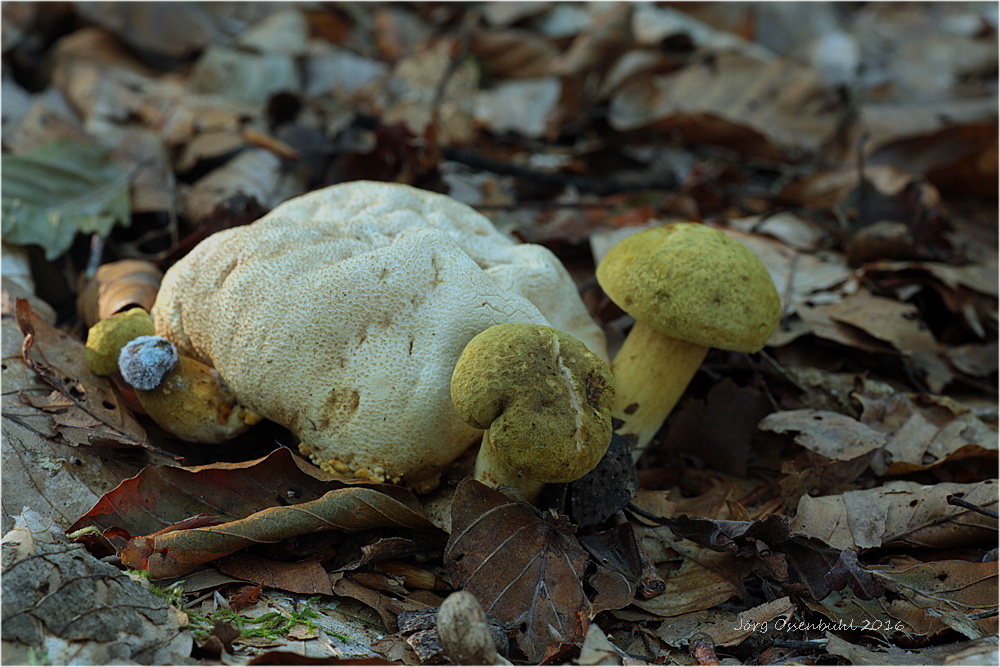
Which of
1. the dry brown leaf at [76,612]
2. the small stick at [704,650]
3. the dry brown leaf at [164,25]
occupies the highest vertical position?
the dry brown leaf at [164,25]

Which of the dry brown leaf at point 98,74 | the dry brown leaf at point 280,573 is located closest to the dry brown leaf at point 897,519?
the dry brown leaf at point 280,573

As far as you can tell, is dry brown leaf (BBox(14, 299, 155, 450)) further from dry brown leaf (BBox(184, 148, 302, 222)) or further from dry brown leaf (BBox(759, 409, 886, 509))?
dry brown leaf (BBox(759, 409, 886, 509))

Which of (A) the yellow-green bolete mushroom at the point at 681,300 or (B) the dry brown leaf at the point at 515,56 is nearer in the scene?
(A) the yellow-green bolete mushroom at the point at 681,300

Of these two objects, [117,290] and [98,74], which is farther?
[98,74]

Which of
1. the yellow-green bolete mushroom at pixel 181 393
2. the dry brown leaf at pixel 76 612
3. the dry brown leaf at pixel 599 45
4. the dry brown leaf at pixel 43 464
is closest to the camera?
the dry brown leaf at pixel 76 612

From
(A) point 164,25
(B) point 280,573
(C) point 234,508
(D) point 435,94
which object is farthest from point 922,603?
(A) point 164,25

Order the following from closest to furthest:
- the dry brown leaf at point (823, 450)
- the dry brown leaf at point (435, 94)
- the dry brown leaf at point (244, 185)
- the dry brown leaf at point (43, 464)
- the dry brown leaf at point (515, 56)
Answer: the dry brown leaf at point (43, 464), the dry brown leaf at point (823, 450), the dry brown leaf at point (244, 185), the dry brown leaf at point (435, 94), the dry brown leaf at point (515, 56)

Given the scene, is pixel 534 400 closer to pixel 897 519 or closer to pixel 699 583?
pixel 699 583

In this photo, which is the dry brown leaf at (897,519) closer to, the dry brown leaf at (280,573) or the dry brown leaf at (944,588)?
the dry brown leaf at (944,588)
